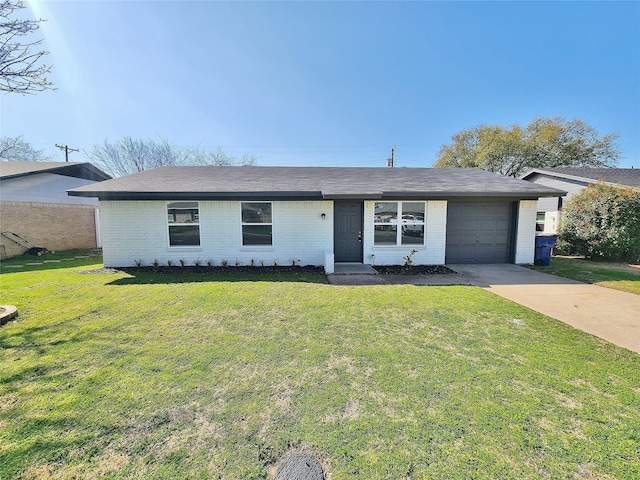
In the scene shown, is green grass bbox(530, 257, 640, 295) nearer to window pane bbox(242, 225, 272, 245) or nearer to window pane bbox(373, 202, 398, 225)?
window pane bbox(373, 202, 398, 225)

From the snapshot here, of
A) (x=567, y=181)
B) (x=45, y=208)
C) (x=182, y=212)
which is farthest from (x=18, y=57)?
(x=567, y=181)

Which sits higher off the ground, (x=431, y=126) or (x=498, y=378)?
(x=431, y=126)

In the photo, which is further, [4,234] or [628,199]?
[4,234]

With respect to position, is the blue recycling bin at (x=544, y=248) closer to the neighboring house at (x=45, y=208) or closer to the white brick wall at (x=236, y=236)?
the white brick wall at (x=236, y=236)

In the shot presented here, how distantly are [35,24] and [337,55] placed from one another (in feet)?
37.3

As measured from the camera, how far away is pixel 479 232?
9.49 meters

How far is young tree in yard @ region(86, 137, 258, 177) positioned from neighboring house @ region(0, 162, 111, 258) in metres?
14.7

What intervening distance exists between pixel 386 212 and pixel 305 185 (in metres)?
2.87

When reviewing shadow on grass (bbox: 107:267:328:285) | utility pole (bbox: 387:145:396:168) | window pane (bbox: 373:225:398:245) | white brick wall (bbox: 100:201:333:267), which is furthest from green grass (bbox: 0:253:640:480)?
utility pole (bbox: 387:145:396:168)

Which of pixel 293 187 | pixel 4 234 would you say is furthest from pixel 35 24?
pixel 4 234

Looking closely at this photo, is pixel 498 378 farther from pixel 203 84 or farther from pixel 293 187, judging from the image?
pixel 203 84

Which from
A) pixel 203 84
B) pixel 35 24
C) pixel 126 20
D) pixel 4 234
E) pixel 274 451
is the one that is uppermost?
pixel 203 84

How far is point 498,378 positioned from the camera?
2932 mm

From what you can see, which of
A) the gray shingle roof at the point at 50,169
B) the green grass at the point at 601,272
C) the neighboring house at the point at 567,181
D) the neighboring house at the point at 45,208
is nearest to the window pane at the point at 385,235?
the green grass at the point at 601,272
